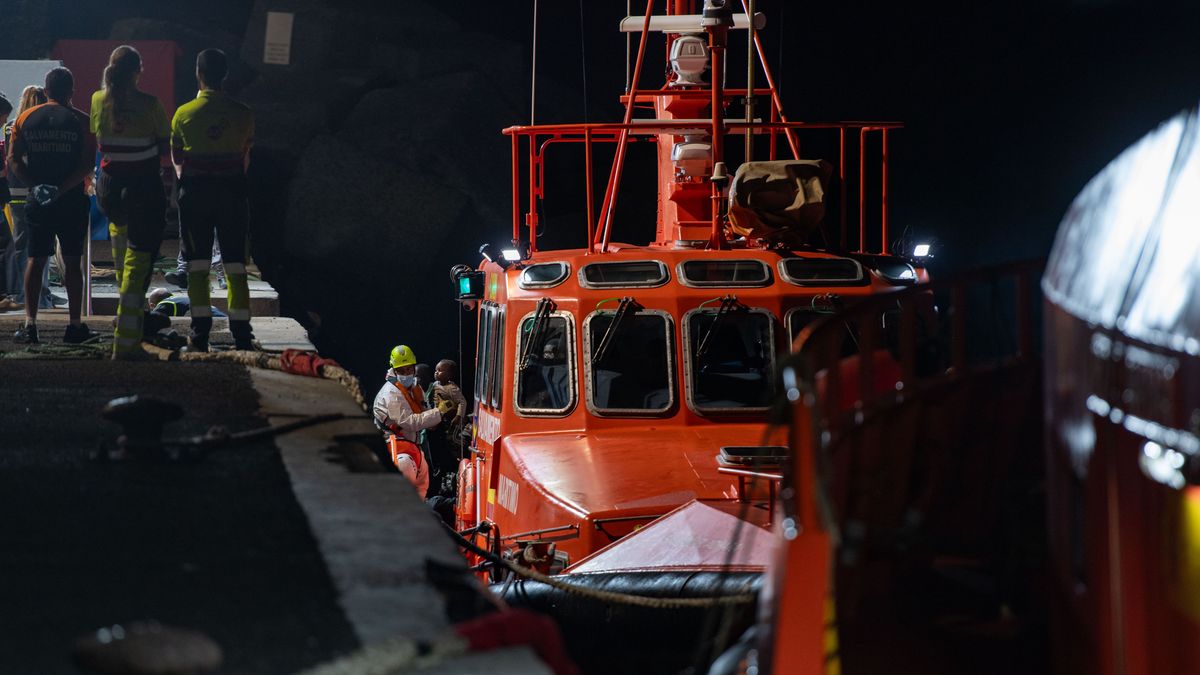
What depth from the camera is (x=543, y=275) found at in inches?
333

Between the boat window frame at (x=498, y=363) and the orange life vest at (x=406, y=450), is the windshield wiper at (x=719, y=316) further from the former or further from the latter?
the orange life vest at (x=406, y=450)

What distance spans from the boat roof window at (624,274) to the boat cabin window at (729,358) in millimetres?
328

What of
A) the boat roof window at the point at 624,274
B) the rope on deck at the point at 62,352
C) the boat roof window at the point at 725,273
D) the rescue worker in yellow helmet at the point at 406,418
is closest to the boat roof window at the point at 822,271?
the boat roof window at the point at 725,273

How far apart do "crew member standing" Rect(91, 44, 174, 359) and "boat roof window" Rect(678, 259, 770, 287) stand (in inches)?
111

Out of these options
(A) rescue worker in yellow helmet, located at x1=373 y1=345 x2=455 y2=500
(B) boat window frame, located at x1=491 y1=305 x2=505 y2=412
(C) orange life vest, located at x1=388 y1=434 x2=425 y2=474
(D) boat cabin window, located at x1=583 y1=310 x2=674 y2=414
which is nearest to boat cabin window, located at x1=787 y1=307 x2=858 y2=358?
(D) boat cabin window, located at x1=583 y1=310 x2=674 y2=414

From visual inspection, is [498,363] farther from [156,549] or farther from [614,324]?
[156,549]

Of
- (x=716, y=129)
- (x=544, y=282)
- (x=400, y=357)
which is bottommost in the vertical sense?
(x=400, y=357)

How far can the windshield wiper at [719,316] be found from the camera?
8.09m

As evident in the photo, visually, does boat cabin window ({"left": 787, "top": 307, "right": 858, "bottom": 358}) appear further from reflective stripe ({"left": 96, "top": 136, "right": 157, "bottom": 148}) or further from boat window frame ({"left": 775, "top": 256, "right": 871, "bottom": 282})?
reflective stripe ({"left": 96, "top": 136, "right": 157, "bottom": 148})

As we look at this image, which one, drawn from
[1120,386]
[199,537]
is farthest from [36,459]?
[1120,386]

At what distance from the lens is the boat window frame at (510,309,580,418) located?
8.14m

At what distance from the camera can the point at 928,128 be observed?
19.5m

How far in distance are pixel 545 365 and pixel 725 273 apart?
1.12m

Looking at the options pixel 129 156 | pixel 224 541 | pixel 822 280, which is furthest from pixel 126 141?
pixel 224 541
